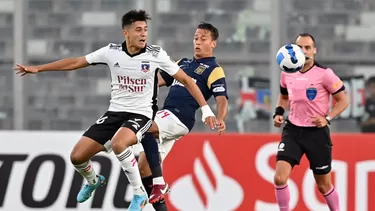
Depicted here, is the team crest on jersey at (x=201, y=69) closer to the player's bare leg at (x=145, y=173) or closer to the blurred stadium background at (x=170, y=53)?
the player's bare leg at (x=145, y=173)

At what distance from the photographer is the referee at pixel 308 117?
41.9ft

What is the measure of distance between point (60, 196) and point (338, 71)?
4103 mm

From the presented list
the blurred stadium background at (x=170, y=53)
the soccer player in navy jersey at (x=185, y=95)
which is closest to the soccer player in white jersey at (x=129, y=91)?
the soccer player in navy jersey at (x=185, y=95)

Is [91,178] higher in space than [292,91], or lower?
lower

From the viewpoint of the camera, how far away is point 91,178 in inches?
488

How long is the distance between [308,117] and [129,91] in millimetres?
2038

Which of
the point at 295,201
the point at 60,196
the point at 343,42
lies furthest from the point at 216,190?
the point at 343,42

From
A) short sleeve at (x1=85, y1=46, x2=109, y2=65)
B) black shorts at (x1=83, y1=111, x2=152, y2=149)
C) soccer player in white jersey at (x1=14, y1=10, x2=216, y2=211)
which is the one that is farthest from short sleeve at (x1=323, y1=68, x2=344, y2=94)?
short sleeve at (x1=85, y1=46, x2=109, y2=65)

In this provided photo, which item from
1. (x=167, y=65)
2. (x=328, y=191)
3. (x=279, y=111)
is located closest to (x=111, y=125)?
(x=167, y=65)

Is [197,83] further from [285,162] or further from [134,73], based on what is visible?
[285,162]

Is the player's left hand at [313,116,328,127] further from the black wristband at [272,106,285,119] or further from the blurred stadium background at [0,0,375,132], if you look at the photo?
the blurred stadium background at [0,0,375,132]

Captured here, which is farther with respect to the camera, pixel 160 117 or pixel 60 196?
pixel 60 196

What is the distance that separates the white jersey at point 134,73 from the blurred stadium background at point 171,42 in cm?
423

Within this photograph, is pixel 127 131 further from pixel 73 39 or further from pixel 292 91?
pixel 73 39
